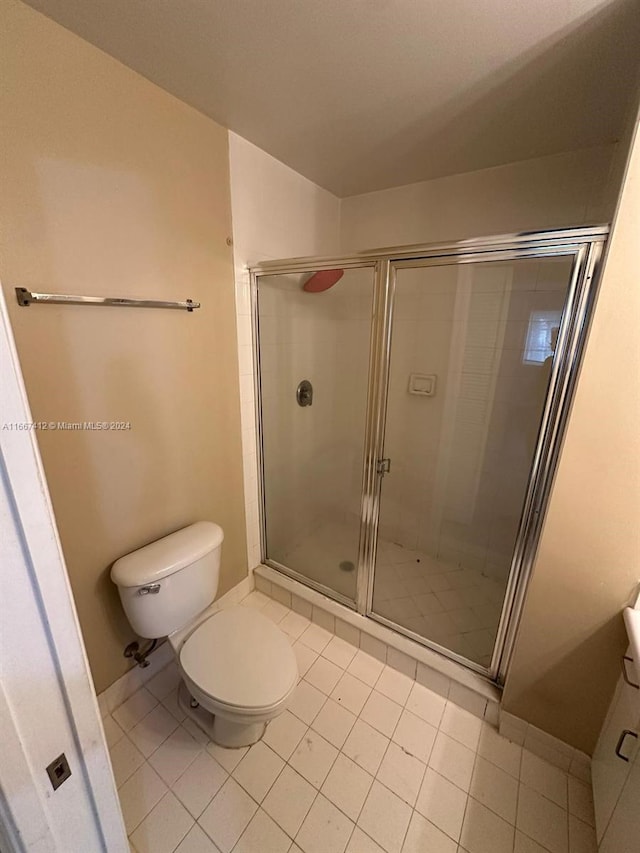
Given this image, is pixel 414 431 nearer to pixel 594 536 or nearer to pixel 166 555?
pixel 594 536

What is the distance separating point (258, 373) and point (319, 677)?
4.79 ft

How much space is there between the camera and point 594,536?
1022 millimetres

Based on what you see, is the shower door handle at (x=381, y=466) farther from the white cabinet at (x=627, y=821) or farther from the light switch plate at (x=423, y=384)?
the white cabinet at (x=627, y=821)

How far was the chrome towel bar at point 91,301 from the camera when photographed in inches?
37.5

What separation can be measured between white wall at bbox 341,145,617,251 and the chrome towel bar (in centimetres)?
130

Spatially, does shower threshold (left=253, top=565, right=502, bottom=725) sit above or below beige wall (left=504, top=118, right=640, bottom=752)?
below

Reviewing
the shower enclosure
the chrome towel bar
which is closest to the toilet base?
the shower enclosure

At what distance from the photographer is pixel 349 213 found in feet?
7.06

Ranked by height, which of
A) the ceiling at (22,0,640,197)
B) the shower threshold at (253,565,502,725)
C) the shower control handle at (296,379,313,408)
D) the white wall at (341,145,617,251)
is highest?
the ceiling at (22,0,640,197)

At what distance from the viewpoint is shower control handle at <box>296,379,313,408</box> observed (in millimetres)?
2105

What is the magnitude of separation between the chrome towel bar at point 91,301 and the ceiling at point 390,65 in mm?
693

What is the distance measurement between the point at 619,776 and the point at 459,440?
140 centimetres

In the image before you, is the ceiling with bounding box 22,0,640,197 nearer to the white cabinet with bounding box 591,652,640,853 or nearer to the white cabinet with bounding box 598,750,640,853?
the white cabinet with bounding box 591,652,640,853

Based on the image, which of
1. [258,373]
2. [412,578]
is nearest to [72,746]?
[258,373]
